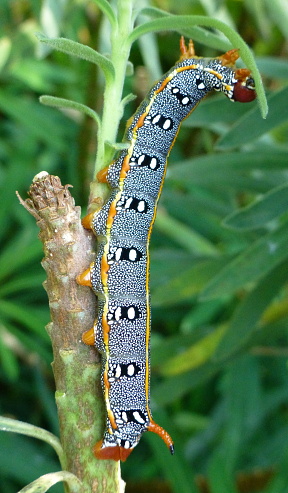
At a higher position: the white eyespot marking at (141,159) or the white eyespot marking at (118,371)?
the white eyespot marking at (141,159)

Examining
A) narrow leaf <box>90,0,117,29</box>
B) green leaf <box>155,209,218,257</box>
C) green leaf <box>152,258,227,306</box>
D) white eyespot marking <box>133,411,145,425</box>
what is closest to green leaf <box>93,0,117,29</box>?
narrow leaf <box>90,0,117,29</box>

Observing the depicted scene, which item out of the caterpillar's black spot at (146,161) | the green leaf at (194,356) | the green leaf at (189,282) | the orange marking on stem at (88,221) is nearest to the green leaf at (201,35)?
the caterpillar's black spot at (146,161)

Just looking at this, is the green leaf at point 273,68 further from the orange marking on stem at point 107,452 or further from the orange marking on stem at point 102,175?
the orange marking on stem at point 107,452

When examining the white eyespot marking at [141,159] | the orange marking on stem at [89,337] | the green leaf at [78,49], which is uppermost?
the white eyespot marking at [141,159]

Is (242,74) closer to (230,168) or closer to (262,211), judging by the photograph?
(262,211)

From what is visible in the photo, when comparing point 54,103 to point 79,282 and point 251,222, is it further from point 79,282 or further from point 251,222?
point 251,222

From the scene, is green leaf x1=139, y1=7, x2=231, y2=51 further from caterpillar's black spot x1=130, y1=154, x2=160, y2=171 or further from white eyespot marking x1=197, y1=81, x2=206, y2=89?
caterpillar's black spot x1=130, y1=154, x2=160, y2=171

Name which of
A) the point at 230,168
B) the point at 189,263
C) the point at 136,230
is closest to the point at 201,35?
the point at 136,230

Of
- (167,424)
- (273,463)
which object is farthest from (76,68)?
(273,463)
